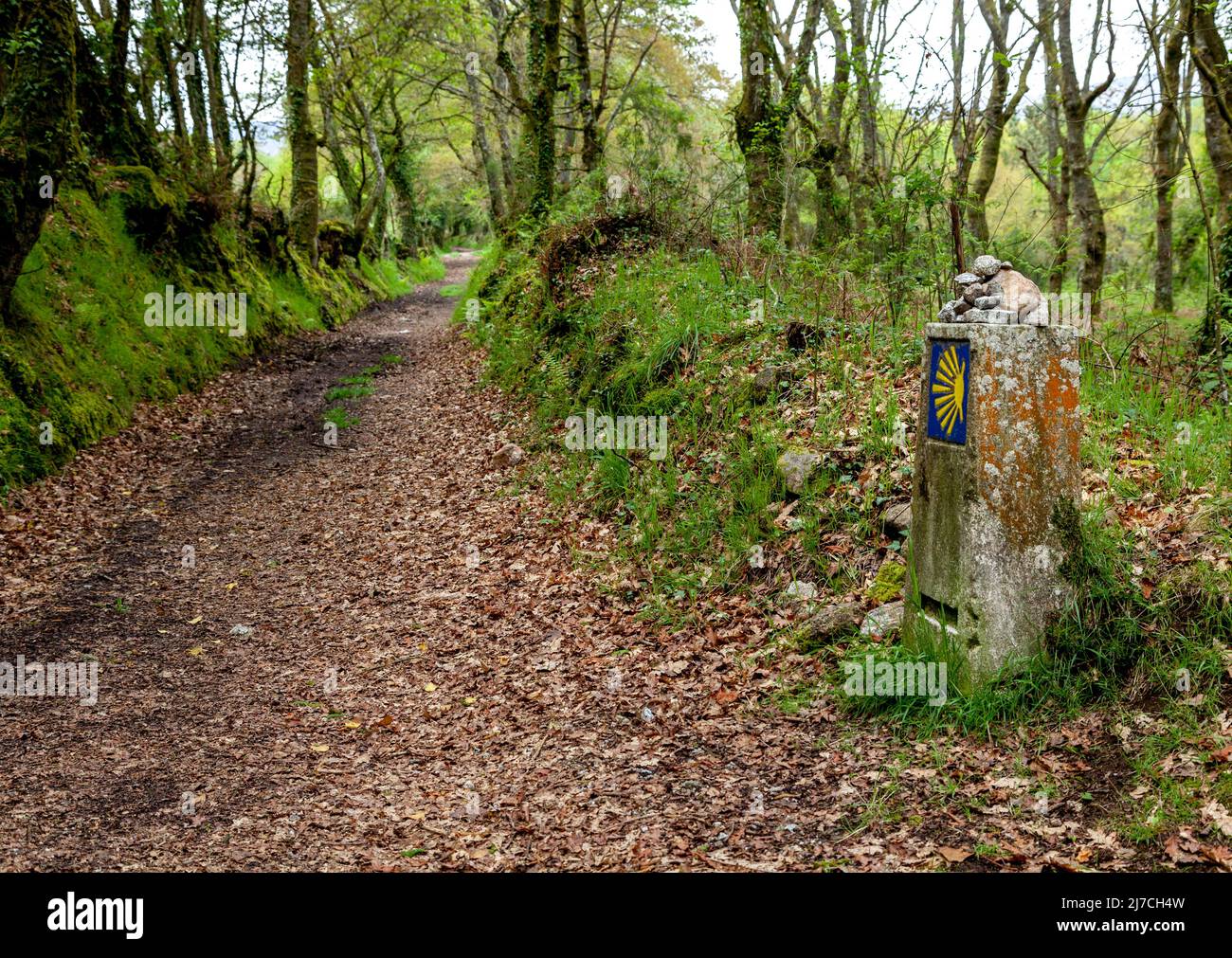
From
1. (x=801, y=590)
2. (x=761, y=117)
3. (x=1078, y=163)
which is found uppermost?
(x=761, y=117)

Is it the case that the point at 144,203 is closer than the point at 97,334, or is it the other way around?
the point at 97,334

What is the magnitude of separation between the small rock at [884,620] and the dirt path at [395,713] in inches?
25.2

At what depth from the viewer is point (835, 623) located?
541cm

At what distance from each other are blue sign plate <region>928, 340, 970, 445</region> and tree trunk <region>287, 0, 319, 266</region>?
18241 millimetres

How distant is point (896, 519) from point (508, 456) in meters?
5.45

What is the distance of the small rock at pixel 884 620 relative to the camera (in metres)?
5.20

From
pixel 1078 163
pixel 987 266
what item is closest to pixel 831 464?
pixel 987 266

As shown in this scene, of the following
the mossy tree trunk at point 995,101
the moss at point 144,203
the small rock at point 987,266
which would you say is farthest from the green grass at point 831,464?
the moss at point 144,203

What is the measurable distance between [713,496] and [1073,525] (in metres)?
3.08

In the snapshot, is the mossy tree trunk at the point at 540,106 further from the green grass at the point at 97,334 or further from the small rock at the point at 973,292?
the small rock at the point at 973,292

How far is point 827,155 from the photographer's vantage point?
43.9 feet

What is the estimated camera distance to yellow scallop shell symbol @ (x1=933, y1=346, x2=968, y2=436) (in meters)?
4.51

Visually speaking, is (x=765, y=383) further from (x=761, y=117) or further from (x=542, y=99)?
(x=542, y=99)
